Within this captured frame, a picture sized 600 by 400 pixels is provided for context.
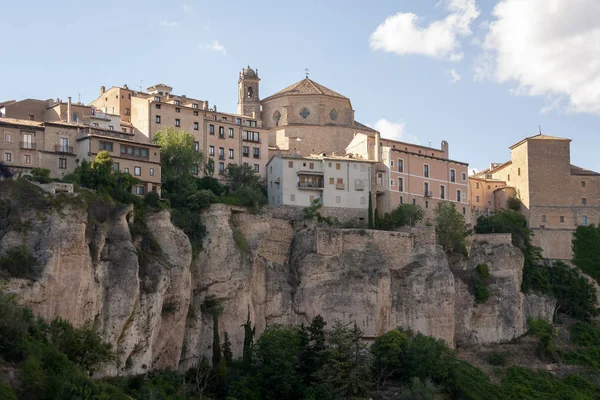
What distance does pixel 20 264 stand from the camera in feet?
150

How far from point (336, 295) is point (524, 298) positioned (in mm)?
14456

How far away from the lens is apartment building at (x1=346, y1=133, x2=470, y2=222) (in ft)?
225

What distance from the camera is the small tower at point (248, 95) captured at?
77137 mm

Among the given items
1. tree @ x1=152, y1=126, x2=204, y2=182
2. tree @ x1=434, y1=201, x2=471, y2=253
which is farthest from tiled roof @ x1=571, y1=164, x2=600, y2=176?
tree @ x1=152, y1=126, x2=204, y2=182

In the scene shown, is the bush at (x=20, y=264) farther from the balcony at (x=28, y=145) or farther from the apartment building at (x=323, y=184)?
the apartment building at (x=323, y=184)

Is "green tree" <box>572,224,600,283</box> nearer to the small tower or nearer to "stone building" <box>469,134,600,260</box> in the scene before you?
"stone building" <box>469,134,600,260</box>

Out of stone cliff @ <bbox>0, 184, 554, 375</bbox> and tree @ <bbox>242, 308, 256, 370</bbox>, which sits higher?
stone cliff @ <bbox>0, 184, 554, 375</bbox>

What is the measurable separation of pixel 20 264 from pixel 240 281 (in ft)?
43.8

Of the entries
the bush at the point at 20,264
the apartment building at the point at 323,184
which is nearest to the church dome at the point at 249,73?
the apartment building at the point at 323,184

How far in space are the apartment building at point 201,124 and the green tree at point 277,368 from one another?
50.7 ft

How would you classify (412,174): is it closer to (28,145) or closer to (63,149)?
(63,149)

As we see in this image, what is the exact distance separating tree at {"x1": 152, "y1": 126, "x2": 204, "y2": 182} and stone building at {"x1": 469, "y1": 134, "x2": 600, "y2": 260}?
72.3 ft

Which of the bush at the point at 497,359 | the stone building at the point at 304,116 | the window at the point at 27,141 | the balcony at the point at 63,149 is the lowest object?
the bush at the point at 497,359

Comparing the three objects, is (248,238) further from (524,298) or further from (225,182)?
(524,298)
